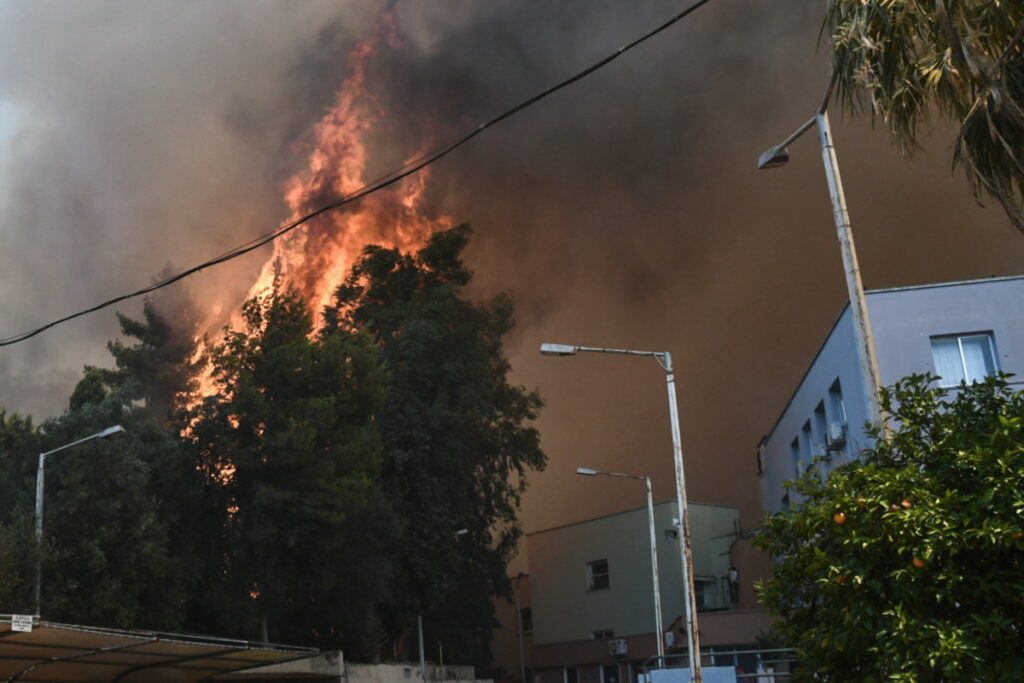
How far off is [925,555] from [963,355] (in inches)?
861

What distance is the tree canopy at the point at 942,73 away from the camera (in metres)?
14.0

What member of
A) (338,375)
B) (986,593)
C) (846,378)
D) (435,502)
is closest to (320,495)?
(338,375)

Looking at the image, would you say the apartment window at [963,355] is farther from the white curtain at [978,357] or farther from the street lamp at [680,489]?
the street lamp at [680,489]

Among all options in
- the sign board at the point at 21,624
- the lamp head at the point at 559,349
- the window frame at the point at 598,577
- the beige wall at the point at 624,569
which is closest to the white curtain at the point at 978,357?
the lamp head at the point at 559,349

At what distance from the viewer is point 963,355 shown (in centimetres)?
2931

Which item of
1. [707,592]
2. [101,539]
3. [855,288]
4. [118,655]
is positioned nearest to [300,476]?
[101,539]

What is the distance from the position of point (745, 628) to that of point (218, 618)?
2572cm

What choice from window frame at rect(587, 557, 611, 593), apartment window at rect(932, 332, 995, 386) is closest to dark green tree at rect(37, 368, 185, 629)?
apartment window at rect(932, 332, 995, 386)

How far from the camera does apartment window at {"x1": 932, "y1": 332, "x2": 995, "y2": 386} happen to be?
95.8 ft

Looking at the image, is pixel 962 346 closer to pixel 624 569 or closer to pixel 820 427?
pixel 820 427

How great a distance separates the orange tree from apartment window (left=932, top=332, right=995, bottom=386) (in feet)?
62.6

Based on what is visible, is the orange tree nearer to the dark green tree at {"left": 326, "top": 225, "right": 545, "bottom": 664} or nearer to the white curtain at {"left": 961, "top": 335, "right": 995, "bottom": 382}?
the white curtain at {"left": 961, "top": 335, "right": 995, "bottom": 382}

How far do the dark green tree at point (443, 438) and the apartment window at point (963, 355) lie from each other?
2624cm

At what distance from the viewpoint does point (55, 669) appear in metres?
20.2
